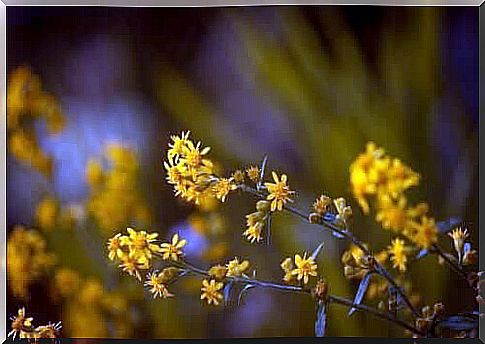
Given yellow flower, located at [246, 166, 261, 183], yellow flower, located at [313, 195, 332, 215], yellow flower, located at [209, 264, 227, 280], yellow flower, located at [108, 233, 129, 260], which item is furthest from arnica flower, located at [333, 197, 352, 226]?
yellow flower, located at [108, 233, 129, 260]

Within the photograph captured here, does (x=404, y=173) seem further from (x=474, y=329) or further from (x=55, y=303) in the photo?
(x=55, y=303)

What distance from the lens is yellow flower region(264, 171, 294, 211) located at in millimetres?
2510

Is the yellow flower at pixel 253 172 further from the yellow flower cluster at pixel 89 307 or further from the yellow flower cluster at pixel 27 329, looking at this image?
the yellow flower cluster at pixel 27 329

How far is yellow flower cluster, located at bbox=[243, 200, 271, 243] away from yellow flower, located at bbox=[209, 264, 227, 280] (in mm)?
117

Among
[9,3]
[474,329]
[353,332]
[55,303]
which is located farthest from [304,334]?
[9,3]

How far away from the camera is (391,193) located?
2520 mm

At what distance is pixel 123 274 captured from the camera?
251 cm

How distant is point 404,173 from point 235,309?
64cm

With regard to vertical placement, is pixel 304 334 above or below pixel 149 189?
below

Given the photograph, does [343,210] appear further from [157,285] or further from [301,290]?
[157,285]

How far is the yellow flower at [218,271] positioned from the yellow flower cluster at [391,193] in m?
0.45

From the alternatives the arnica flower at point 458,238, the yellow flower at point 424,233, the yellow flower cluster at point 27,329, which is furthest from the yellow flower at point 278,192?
the yellow flower cluster at point 27,329

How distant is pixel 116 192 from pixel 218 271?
38 cm

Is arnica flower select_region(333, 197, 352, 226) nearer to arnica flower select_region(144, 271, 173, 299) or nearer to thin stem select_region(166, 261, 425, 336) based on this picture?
thin stem select_region(166, 261, 425, 336)
